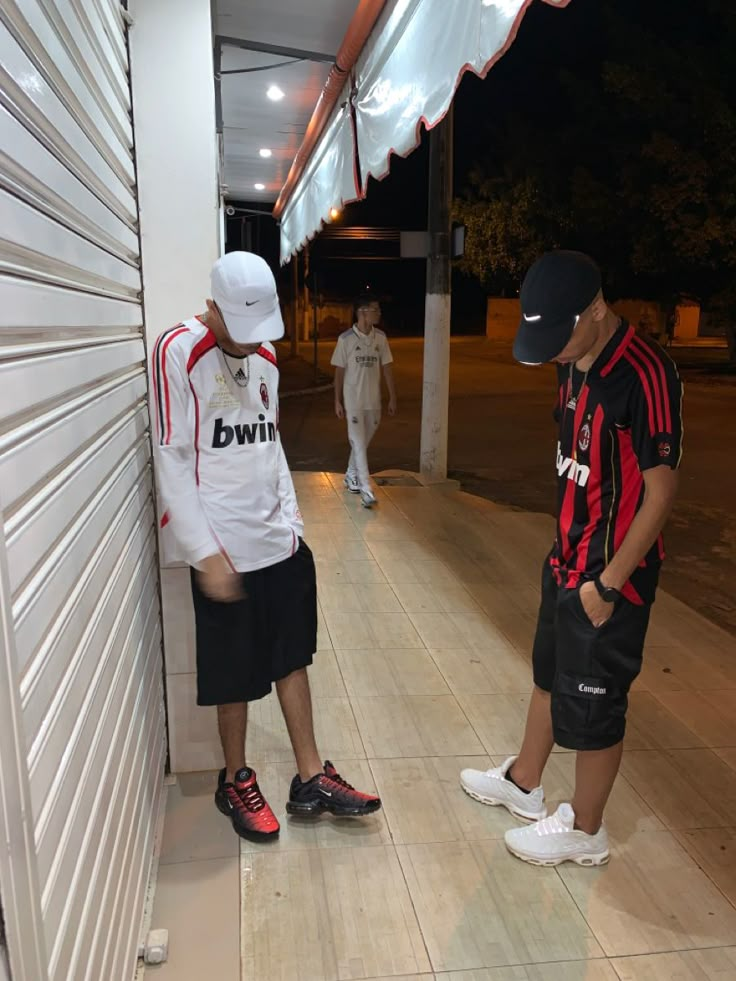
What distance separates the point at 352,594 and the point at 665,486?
9.23 feet

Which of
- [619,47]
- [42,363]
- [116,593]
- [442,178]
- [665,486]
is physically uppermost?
[619,47]

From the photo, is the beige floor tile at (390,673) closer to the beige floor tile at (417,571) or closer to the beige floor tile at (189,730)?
the beige floor tile at (189,730)

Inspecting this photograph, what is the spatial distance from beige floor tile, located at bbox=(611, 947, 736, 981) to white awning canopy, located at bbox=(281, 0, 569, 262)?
7.64ft

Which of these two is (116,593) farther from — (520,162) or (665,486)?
(520,162)

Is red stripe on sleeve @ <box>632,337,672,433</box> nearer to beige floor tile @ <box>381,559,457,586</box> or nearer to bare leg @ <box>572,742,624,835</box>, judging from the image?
bare leg @ <box>572,742,624,835</box>

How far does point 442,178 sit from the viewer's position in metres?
7.77

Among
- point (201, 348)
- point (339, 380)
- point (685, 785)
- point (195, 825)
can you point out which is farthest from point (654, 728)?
point (339, 380)

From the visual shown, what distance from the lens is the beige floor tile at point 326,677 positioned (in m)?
3.54

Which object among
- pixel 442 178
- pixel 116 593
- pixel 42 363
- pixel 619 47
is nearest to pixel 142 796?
pixel 116 593

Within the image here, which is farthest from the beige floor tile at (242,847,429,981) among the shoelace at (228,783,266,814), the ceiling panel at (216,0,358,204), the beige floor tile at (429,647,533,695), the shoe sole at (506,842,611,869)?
the ceiling panel at (216,0,358,204)

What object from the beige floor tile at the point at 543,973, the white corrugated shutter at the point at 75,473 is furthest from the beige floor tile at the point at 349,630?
the beige floor tile at the point at 543,973

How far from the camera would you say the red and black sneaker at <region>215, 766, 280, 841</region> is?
2.56 meters

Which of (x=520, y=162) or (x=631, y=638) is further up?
(x=520, y=162)

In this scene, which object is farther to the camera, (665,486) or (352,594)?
(352,594)
